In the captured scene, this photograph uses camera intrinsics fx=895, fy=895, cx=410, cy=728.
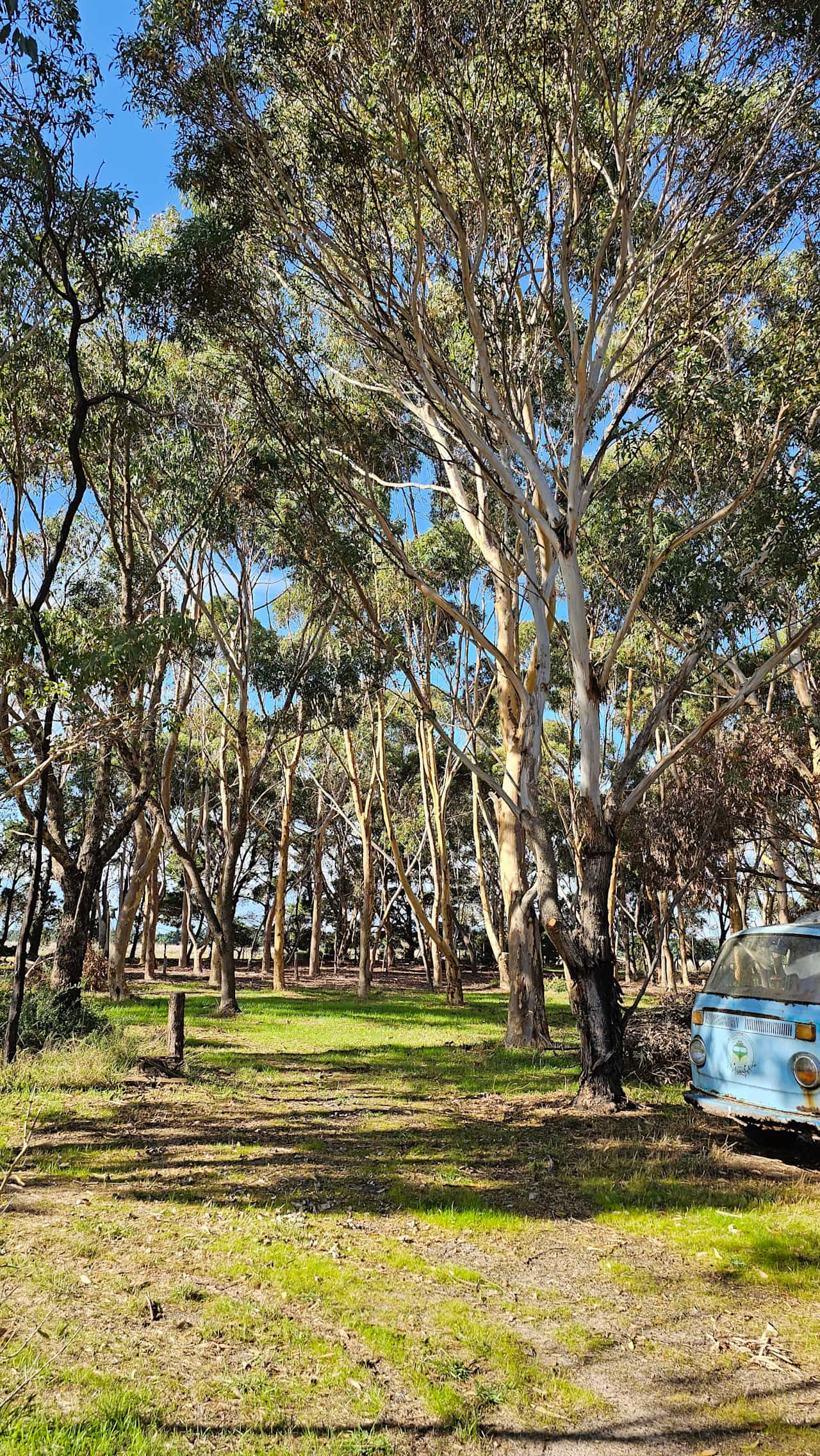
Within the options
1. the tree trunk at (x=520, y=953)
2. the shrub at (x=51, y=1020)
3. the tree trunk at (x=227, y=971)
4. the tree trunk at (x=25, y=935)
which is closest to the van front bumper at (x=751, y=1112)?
the tree trunk at (x=520, y=953)

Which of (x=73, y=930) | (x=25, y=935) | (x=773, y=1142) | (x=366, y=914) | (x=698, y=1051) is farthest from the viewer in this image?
(x=366, y=914)

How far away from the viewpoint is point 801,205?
11.4 metres

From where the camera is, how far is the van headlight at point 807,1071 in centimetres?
584

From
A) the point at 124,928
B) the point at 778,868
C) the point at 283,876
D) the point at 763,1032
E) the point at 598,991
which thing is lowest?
the point at 763,1032

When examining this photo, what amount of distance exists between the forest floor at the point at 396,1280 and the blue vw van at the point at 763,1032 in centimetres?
60

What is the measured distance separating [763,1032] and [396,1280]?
314 centimetres

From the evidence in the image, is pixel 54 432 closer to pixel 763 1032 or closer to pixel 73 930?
pixel 73 930

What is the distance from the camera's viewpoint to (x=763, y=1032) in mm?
6348

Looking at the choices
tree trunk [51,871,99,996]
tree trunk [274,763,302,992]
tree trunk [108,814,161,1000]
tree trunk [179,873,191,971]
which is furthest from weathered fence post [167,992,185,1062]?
tree trunk [179,873,191,971]

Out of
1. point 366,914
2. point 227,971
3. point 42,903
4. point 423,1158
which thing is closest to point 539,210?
point 423,1158

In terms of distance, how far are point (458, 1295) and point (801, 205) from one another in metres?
12.7

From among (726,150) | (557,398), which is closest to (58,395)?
(557,398)

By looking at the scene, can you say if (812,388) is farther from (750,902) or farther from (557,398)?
(750,902)

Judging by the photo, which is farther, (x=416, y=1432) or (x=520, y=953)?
(x=520, y=953)
